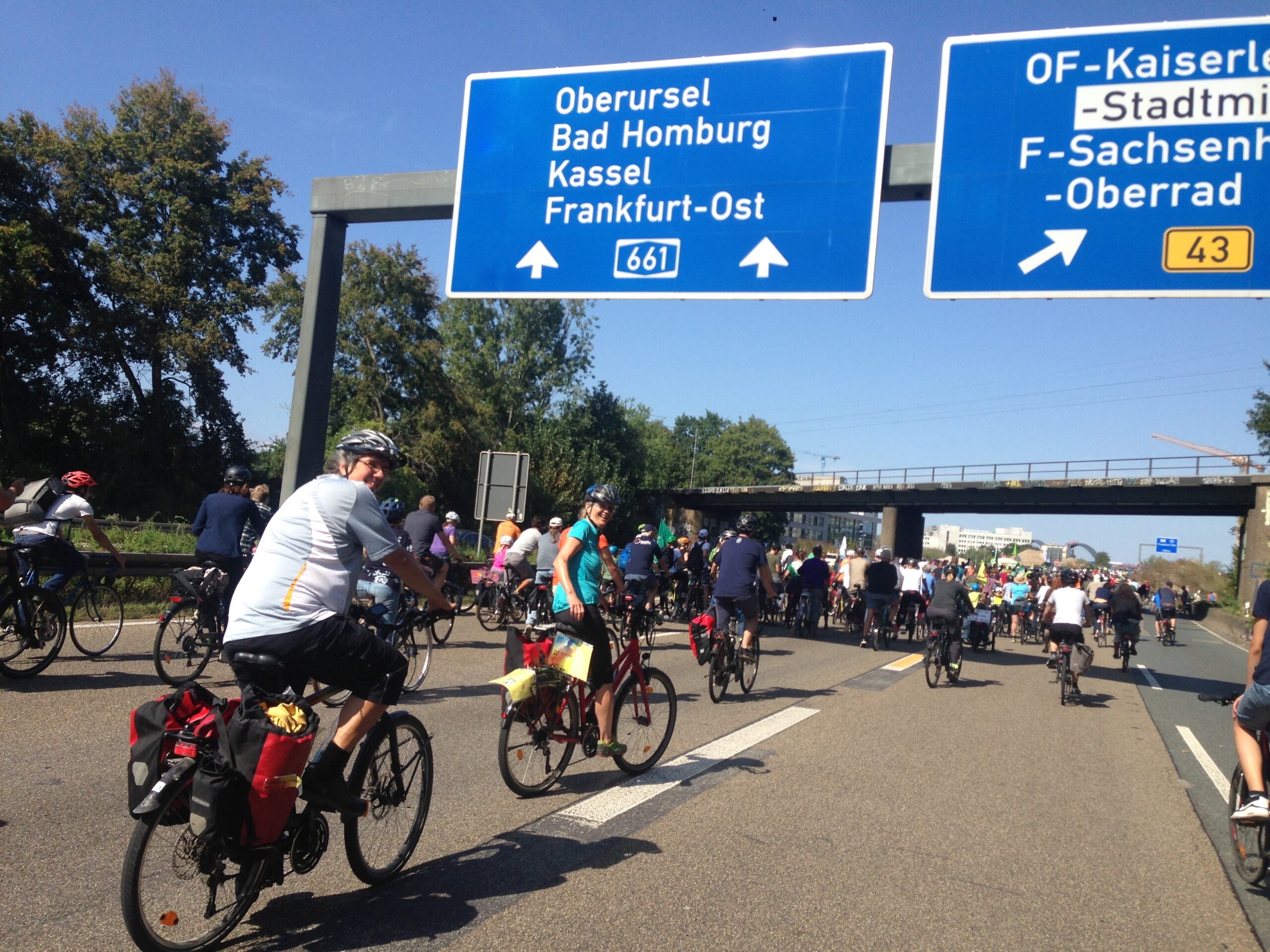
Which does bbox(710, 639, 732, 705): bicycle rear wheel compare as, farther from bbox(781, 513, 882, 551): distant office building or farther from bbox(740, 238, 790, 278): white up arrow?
bbox(781, 513, 882, 551): distant office building

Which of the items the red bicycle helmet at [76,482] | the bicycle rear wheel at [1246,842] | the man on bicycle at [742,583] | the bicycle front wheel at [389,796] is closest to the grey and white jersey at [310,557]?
the bicycle front wheel at [389,796]

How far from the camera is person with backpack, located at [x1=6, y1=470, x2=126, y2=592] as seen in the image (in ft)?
27.4

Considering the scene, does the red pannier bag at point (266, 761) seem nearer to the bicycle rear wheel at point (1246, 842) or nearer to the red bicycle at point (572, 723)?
the red bicycle at point (572, 723)

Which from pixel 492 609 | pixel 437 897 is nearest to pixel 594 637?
pixel 437 897

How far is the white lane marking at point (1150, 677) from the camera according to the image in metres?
15.4

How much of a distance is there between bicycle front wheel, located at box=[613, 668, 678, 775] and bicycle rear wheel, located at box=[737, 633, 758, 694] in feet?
12.1

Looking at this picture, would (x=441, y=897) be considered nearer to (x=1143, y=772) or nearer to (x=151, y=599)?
(x=1143, y=772)

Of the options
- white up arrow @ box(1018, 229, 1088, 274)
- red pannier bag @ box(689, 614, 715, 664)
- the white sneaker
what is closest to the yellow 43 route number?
white up arrow @ box(1018, 229, 1088, 274)

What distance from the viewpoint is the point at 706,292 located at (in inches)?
346

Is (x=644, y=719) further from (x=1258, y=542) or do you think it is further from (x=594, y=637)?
(x=1258, y=542)

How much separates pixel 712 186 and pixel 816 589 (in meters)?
12.7

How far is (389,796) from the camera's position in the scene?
4.23 meters

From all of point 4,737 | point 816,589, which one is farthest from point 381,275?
point 4,737

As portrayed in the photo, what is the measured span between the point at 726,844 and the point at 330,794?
7.14 ft
